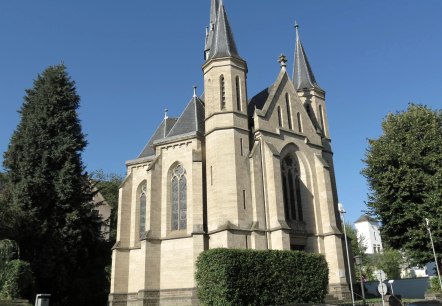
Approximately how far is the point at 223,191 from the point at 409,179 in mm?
13429

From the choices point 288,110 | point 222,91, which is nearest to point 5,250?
point 222,91

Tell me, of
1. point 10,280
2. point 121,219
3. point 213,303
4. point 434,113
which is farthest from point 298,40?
point 10,280

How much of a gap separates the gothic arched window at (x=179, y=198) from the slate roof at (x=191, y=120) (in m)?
2.91

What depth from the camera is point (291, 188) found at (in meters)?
30.2

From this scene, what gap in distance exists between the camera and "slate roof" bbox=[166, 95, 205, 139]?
102 feet

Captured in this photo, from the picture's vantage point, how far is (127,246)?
102 ft

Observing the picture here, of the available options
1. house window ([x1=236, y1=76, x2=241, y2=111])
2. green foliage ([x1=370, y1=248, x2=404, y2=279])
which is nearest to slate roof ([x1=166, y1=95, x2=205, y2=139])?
house window ([x1=236, y1=76, x2=241, y2=111])

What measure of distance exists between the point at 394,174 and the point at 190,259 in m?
16.0

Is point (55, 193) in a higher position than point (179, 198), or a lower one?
higher

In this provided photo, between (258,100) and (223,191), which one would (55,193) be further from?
(258,100)

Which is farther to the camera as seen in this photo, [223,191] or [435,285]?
[435,285]

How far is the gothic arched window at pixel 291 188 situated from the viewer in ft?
96.4

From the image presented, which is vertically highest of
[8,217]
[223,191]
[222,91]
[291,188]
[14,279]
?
[222,91]

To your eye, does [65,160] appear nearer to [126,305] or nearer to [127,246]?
[127,246]
